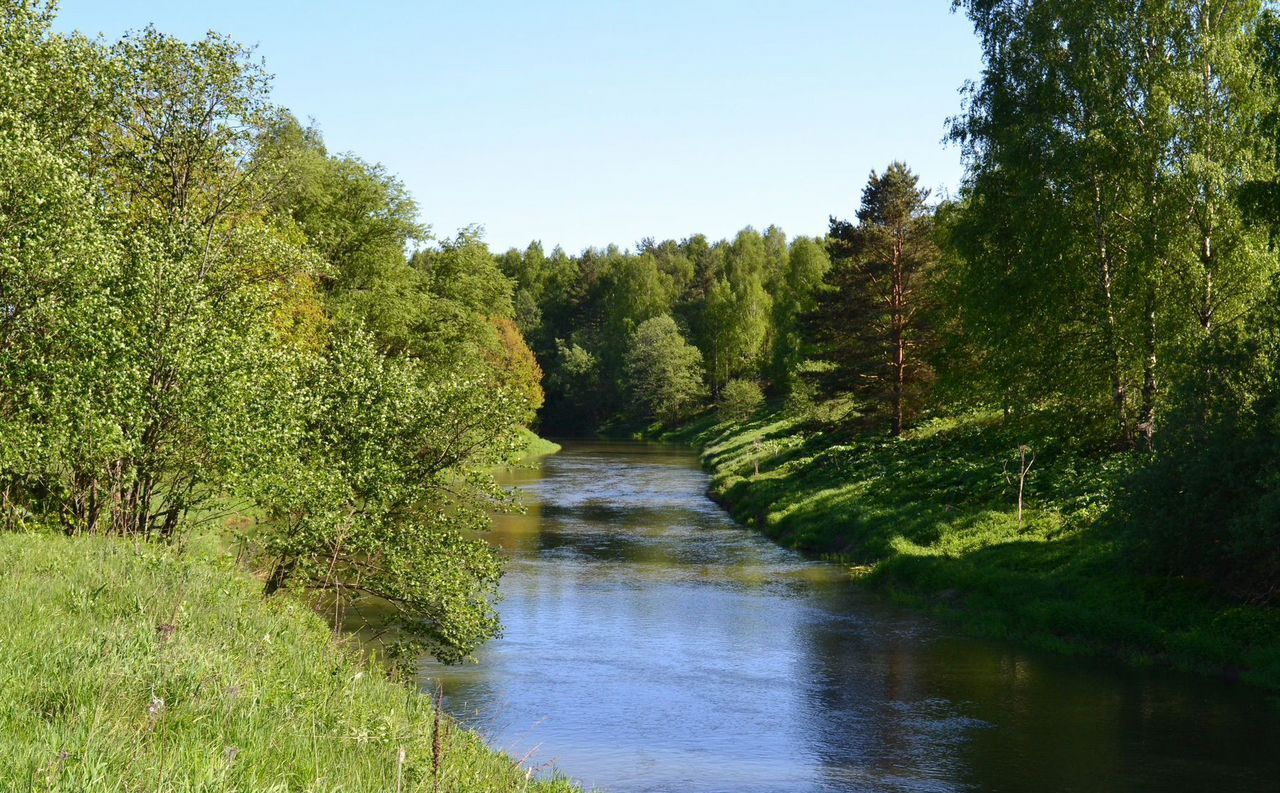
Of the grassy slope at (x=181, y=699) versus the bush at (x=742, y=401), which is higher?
the bush at (x=742, y=401)

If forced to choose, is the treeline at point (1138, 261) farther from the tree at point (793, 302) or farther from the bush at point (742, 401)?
the tree at point (793, 302)

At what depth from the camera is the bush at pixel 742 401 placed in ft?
304

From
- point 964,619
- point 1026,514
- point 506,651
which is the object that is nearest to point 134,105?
point 506,651

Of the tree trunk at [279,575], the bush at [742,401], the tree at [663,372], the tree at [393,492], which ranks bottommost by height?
the tree trunk at [279,575]

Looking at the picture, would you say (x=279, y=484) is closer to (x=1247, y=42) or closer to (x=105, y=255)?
(x=105, y=255)

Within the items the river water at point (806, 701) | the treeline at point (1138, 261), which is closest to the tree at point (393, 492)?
the river water at point (806, 701)

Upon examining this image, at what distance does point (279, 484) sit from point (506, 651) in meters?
7.63

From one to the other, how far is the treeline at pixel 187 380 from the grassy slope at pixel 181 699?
4.06 metres

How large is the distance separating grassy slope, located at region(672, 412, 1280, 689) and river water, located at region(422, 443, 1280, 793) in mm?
1022

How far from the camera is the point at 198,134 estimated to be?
80.3 ft

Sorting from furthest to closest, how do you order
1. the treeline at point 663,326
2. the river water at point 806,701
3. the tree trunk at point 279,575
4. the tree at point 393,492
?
the treeline at point 663,326 → the tree trunk at point 279,575 → the tree at point 393,492 → the river water at point 806,701

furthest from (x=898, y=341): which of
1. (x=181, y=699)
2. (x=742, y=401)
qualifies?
(x=181, y=699)

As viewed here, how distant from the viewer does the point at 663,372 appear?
112 m

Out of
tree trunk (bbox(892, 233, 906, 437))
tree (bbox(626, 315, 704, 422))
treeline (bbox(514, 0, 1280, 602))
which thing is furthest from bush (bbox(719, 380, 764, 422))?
treeline (bbox(514, 0, 1280, 602))
